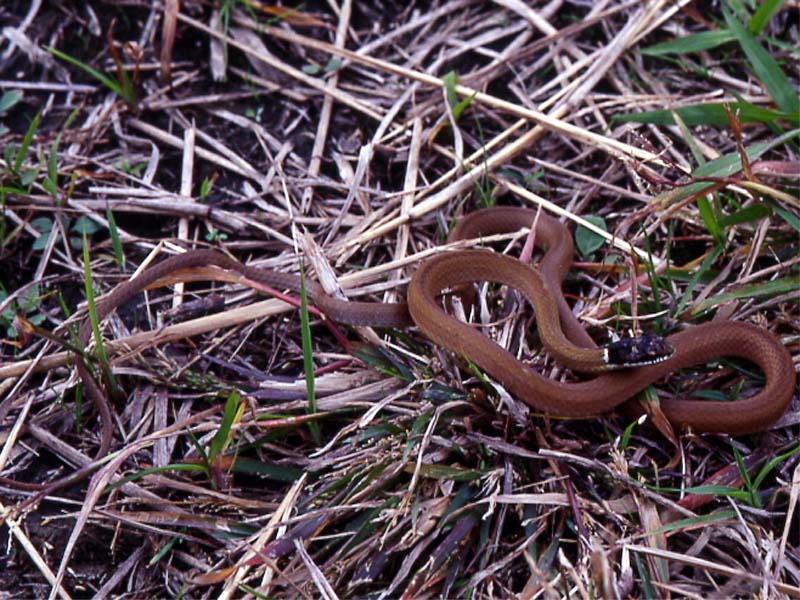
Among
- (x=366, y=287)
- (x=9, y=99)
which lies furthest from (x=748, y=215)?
(x=9, y=99)

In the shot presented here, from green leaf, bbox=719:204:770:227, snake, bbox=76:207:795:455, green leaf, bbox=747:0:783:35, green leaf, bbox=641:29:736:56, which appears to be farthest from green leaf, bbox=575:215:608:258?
green leaf, bbox=747:0:783:35

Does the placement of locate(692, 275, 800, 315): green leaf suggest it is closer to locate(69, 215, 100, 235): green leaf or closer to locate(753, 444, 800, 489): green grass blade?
locate(753, 444, 800, 489): green grass blade

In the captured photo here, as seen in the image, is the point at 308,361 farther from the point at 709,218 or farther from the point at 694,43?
the point at 694,43

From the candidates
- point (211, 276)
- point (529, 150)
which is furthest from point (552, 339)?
point (211, 276)

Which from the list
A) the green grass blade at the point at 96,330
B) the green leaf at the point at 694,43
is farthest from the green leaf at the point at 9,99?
the green leaf at the point at 694,43

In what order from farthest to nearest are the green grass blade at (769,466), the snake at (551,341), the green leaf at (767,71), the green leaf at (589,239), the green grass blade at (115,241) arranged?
the green leaf at (767,71) < the green leaf at (589,239) < the green grass blade at (115,241) < the snake at (551,341) < the green grass blade at (769,466)

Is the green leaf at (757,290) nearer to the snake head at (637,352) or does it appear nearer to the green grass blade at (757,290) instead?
the green grass blade at (757,290)
